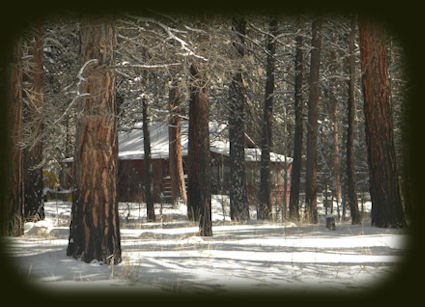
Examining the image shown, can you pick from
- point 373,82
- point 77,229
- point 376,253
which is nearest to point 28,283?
point 77,229

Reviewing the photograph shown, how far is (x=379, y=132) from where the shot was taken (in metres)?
12.8

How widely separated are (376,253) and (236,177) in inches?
297

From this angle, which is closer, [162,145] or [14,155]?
[14,155]

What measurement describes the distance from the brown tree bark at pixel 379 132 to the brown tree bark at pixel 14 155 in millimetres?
8860

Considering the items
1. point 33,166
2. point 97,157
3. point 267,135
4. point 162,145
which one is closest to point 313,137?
point 267,135

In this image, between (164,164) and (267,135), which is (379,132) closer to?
(267,135)

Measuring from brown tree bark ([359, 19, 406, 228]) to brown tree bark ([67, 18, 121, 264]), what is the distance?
7564 millimetres

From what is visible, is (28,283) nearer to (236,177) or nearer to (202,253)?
(202,253)

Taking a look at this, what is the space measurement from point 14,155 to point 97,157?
4843mm

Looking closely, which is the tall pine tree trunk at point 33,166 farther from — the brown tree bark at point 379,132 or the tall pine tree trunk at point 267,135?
the brown tree bark at point 379,132

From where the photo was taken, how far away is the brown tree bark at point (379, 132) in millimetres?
12664

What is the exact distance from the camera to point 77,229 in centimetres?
817

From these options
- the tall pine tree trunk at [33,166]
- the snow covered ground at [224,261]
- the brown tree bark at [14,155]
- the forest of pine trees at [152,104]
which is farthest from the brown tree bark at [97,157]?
the tall pine tree trunk at [33,166]

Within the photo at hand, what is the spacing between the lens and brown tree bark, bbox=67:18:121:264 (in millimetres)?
7957
